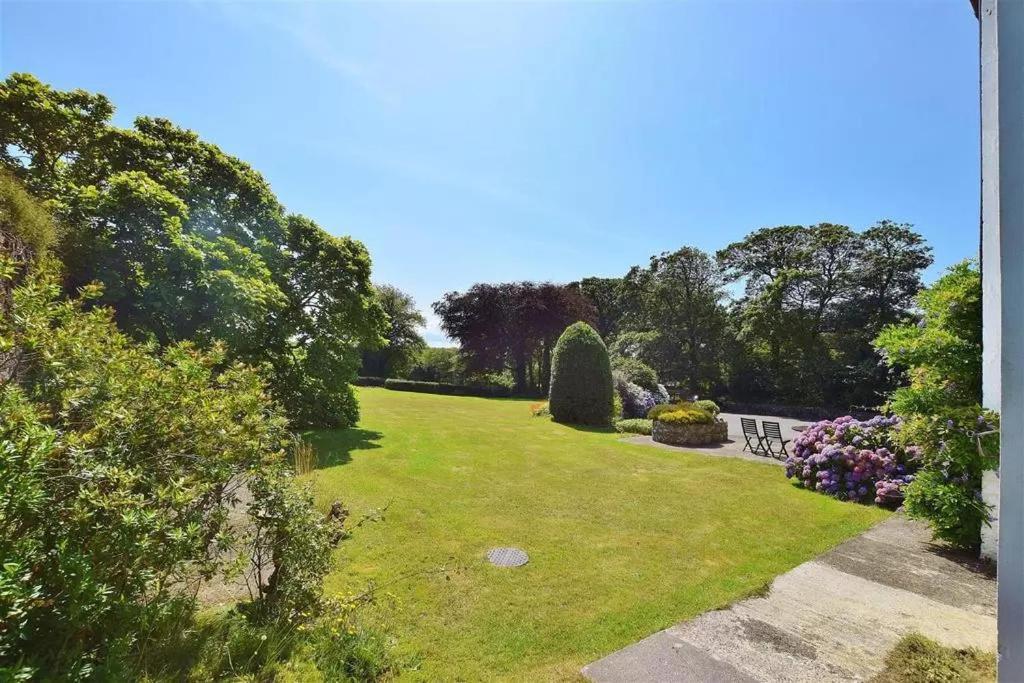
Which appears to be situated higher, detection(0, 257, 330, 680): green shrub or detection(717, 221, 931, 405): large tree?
detection(717, 221, 931, 405): large tree

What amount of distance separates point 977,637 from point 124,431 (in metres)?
6.32

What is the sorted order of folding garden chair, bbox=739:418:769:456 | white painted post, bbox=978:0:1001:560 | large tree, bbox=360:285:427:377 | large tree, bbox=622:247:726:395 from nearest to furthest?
1. white painted post, bbox=978:0:1001:560
2. folding garden chair, bbox=739:418:769:456
3. large tree, bbox=622:247:726:395
4. large tree, bbox=360:285:427:377

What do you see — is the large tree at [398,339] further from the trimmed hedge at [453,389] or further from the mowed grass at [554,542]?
the mowed grass at [554,542]

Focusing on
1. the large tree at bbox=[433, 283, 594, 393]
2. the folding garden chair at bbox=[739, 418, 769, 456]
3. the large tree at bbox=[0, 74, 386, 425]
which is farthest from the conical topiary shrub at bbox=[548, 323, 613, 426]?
the large tree at bbox=[433, 283, 594, 393]

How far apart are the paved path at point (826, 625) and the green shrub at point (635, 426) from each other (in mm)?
10231

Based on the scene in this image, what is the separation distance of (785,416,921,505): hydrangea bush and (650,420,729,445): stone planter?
13.0 feet

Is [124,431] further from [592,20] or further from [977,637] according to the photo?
[592,20]

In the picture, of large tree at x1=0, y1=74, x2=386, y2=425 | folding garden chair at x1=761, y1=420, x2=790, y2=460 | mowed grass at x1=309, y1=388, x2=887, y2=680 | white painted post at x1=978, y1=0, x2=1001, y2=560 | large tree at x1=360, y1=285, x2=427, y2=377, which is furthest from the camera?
large tree at x1=360, y1=285, x2=427, y2=377

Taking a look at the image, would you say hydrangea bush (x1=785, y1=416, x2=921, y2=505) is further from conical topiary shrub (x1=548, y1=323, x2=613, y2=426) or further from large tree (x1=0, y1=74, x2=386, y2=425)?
large tree (x1=0, y1=74, x2=386, y2=425)

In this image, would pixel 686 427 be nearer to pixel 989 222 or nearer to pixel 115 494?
pixel 989 222

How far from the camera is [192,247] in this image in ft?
28.1

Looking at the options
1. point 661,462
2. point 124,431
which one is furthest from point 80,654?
point 661,462

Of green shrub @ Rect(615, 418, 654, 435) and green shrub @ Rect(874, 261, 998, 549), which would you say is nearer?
green shrub @ Rect(874, 261, 998, 549)

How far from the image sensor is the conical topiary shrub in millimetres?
16859
